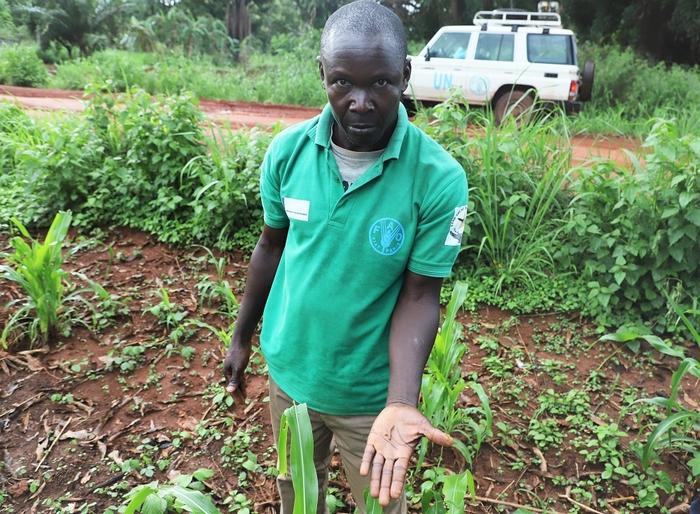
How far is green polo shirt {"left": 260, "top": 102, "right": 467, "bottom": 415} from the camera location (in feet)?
4.25

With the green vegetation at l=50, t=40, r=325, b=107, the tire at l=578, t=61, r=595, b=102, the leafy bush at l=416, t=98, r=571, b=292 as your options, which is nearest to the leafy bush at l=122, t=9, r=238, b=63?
the green vegetation at l=50, t=40, r=325, b=107

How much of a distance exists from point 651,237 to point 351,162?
244 cm

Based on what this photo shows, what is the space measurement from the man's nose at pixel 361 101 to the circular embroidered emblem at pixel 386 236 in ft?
0.85

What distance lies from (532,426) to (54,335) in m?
2.46

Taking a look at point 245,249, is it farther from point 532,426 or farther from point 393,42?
point 393,42

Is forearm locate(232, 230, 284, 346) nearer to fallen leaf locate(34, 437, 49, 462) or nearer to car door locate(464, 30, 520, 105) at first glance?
fallen leaf locate(34, 437, 49, 462)

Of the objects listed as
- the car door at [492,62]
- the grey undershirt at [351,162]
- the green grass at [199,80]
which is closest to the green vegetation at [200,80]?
the green grass at [199,80]

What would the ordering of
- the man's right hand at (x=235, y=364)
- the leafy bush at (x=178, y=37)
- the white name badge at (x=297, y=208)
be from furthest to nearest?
the leafy bush at (x=178, y=37) < the man's right hand at (x=235, y=364) < the white name badge at (x=297, y=208)

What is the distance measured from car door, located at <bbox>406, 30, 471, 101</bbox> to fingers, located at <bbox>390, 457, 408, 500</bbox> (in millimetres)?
7516

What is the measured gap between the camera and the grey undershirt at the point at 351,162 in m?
1.32

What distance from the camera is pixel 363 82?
3.90 feet

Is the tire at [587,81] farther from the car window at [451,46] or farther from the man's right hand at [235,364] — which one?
the man's right hand at [235,364]

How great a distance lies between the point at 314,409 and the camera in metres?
1.50

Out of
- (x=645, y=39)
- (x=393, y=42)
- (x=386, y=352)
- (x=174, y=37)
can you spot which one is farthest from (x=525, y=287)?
(x=174, y=37)
